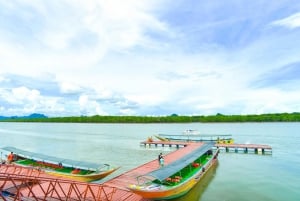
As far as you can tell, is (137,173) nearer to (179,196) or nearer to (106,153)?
(179,196)

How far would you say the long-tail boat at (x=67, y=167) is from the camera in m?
16.8

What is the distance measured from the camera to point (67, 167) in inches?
791

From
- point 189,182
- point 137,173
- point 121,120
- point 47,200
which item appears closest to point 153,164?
point 137,173

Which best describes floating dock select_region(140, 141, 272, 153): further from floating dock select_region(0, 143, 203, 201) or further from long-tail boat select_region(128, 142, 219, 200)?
floating dock select_region(0, 143, 203, 201)

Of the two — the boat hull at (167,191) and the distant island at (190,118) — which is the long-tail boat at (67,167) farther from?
the distant island at (190,118)

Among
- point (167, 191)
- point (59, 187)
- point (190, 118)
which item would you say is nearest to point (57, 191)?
point (59, 187)

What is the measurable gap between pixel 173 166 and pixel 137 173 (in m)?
3.09

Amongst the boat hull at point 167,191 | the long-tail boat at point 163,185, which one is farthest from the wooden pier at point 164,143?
the boat hull at point 167,191

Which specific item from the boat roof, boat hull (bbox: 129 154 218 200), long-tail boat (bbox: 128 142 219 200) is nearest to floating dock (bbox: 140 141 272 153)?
long-tail boat (bbox: 128 142 219 200)

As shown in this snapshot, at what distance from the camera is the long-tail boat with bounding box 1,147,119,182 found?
55.0 feet

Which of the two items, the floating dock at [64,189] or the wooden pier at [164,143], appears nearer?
the floating dock at [64,189]

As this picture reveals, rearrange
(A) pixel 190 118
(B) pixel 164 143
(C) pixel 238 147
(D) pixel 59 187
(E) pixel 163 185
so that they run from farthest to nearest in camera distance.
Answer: (A) pixel 190 118, (B) pixel 164 143, (C) pixel 238 147, (E) pixel 163 185, (D) pixel 59 187

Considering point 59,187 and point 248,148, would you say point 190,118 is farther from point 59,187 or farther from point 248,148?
point 59,187

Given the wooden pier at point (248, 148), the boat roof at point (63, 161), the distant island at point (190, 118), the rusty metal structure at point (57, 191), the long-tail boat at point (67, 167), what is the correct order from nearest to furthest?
the rusty metal structure at point (57, 191) < the long-tail boat at point (67, 167) < the boat roof at point (63, 161) < the wooden pier at point (248, 148) < the distant island at point (190, 118)
